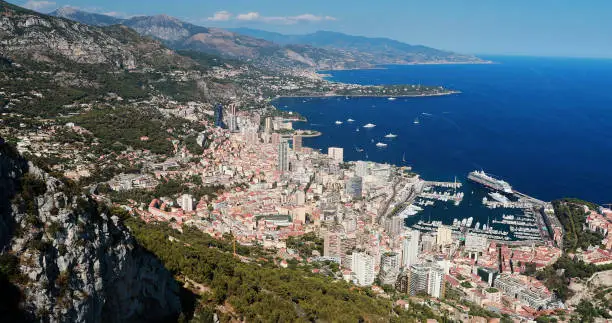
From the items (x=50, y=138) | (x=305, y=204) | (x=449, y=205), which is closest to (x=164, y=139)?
(x=50, y=138)

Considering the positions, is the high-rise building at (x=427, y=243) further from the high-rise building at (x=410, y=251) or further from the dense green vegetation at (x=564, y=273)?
the dense green vegetation at (x=564, y=273)

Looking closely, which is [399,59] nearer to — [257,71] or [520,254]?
[257,71]

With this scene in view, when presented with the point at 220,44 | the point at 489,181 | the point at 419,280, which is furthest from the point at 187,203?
the point at 220,44

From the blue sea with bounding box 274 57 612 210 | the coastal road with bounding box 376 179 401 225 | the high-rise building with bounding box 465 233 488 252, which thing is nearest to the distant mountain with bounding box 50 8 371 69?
the blue sea with bounding box 274 57 612 210

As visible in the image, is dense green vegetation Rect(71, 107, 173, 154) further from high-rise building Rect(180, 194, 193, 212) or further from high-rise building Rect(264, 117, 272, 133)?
high-rise building Rect(264, 117, 272, 133)

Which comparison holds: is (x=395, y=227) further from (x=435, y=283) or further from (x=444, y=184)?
(x=444, y=184)

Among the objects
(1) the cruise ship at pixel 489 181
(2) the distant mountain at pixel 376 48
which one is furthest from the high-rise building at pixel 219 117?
(2) the distant mountain at pixel 376 48
